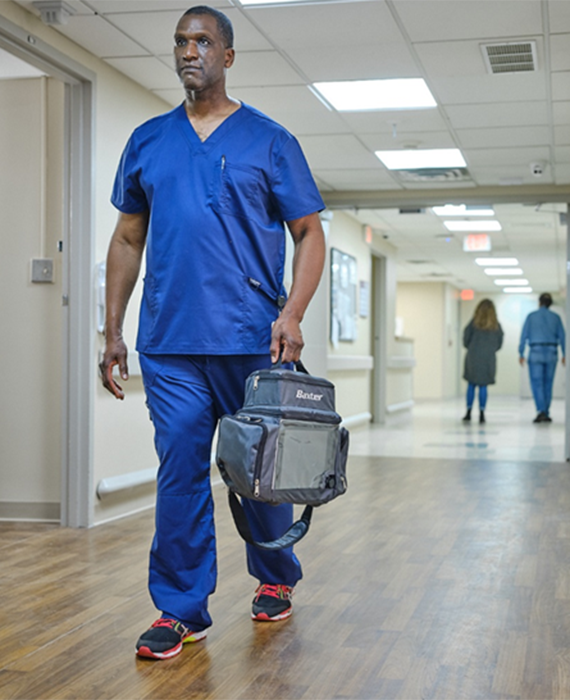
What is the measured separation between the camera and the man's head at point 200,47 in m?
2.35

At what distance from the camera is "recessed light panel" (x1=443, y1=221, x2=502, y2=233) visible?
33.8 ft

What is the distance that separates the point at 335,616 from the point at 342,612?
0.06m

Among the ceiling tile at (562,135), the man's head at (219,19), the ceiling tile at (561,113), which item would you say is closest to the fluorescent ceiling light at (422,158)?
the ceiling tile at (562,135)

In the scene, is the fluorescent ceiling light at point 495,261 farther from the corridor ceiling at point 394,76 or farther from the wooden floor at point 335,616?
the wooden floor at point 335,616

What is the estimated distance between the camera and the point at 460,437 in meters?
9.80

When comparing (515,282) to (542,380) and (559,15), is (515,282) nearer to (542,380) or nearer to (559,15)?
(542,380)

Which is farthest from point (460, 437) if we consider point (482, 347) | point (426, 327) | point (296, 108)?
point (426, 327)

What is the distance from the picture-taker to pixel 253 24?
14.2ft

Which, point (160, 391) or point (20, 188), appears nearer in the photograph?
point (160, 391)

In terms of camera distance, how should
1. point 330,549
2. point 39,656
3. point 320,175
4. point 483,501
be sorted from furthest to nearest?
point 320,175 < point 483,501 < point 330,549 < point 39,656

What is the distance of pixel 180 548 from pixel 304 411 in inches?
19.4

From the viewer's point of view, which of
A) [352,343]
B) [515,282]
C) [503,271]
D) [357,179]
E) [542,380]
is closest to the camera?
[357,179]

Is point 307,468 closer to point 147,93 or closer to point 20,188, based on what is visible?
point 20,188

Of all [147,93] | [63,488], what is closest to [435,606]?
[63,488]
